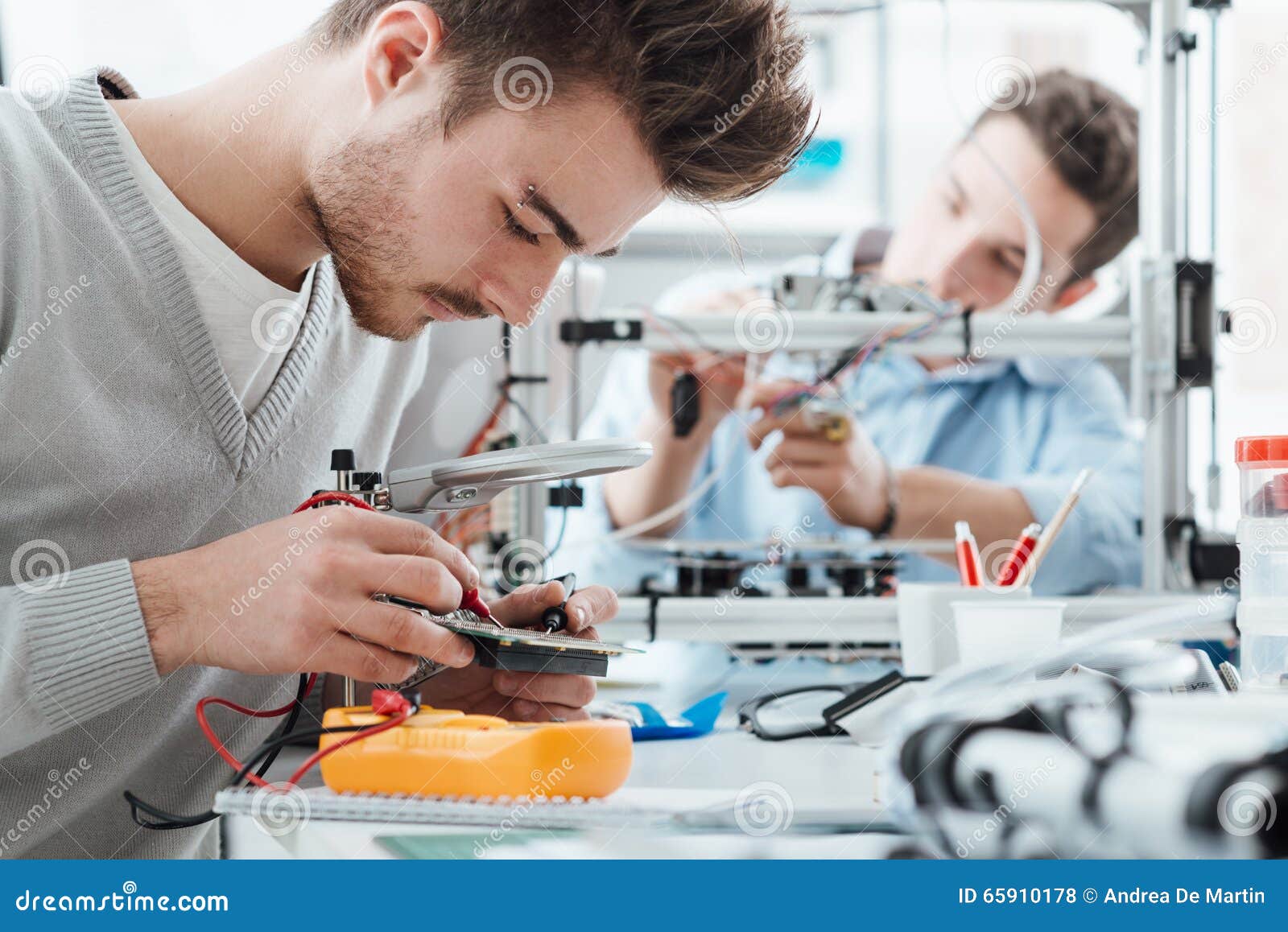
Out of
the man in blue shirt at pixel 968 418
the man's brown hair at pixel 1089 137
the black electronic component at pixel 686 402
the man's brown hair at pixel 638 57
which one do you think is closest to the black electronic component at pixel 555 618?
the man's brown hair at pixel 638 57

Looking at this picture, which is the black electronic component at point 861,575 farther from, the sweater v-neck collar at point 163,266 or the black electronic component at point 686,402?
the sweater v-neck collar at point 163,266

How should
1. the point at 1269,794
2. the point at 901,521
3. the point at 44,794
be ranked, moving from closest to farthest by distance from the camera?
the point at 1269,794, the point at 44,794, the point at 901,521

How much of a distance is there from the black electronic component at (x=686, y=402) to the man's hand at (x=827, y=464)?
3.4 inches

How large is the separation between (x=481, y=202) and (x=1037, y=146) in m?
1.62

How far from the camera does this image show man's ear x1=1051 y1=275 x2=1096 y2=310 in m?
2.20

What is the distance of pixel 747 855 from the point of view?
421 mm

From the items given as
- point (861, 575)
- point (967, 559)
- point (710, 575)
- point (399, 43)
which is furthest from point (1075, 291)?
point (399, 43)

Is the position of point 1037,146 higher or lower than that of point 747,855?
higher

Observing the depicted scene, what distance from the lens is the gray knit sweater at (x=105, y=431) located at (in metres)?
0.82

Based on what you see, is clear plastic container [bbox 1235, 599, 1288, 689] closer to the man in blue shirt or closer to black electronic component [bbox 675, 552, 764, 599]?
black electronic component [bbox 675, 552, 764, 599]

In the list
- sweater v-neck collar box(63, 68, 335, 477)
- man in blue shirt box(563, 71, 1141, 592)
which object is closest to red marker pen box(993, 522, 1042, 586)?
sweater v-neck collar box(63, 68, 335, 477)

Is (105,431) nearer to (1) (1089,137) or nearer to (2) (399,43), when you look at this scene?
(2) (399,43)
